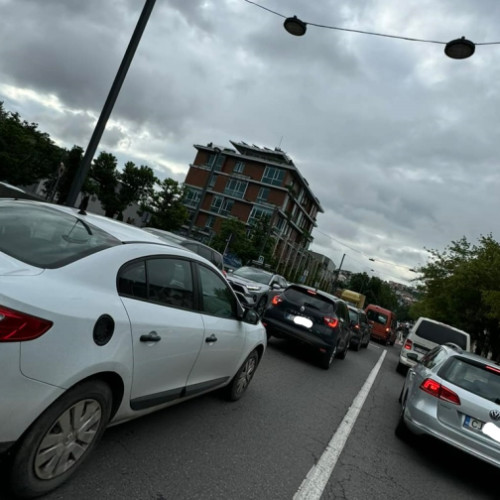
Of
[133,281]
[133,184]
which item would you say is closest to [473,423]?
[133,281]

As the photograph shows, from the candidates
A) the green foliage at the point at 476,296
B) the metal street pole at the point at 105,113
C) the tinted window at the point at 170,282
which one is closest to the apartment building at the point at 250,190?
the green foliage at the point at 476,296

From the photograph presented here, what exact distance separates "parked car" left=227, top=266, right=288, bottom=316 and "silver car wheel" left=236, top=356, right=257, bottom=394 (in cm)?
619

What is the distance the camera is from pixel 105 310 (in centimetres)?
262

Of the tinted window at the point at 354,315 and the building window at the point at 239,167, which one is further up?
the building window at the point at 239,167

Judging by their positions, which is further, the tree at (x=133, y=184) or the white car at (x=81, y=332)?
the tree at (x=133, y=184)

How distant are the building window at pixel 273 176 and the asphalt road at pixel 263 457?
59325mm

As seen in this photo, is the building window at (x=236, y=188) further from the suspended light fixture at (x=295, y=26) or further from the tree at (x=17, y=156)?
the suspended light fixture at (x=295, y=26)

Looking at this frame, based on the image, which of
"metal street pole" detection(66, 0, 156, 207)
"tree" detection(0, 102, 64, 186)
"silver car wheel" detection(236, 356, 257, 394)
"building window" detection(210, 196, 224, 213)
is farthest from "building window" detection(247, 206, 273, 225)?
"silver car wheel" detection(236, 356, 257, 394)

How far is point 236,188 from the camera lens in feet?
221

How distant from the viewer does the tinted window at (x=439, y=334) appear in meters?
12.8

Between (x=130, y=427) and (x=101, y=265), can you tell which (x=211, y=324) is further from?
(x=101, y=265)

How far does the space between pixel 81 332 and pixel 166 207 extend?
5158cm

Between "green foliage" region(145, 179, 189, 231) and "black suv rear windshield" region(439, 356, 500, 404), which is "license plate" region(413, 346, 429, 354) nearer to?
"black suv rear windshield" region(439, 356, 500, 404)

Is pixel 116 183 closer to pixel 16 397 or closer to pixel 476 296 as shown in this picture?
pixel 476 296
